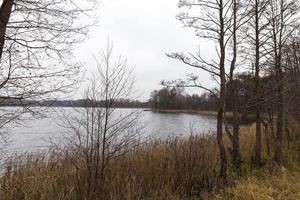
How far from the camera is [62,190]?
18.6 ft

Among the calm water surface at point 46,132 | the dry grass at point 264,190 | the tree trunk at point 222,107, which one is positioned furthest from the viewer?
the tree trunk at point 222,107

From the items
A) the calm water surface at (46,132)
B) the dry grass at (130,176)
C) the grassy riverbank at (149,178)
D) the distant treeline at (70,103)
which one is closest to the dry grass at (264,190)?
the grassy riverbank at (149,178)

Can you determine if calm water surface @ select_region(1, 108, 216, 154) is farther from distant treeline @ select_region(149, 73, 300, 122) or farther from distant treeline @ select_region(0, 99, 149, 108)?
distant treeline @ select_region(149, 73, 300, 122)

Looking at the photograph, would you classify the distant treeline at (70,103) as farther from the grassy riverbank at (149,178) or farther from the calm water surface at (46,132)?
the grassy riverbank at (149,178)

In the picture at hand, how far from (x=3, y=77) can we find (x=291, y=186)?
6.04 meters

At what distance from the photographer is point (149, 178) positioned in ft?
21.9

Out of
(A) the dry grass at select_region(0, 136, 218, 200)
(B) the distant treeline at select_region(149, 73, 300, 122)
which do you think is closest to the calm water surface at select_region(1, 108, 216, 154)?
(A) the dry grass at select_region(0, 136, 218, 200)

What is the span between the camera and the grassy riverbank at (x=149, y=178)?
568 cm

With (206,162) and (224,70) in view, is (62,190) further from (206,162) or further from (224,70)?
(224,70)

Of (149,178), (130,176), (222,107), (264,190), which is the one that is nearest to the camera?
(264,190)

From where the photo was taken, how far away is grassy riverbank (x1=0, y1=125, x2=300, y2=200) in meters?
5.68

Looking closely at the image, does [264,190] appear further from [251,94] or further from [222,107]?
[251,94]

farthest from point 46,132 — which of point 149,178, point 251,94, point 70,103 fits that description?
point 70,103

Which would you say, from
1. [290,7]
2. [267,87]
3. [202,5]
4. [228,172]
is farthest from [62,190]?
[290,7]
